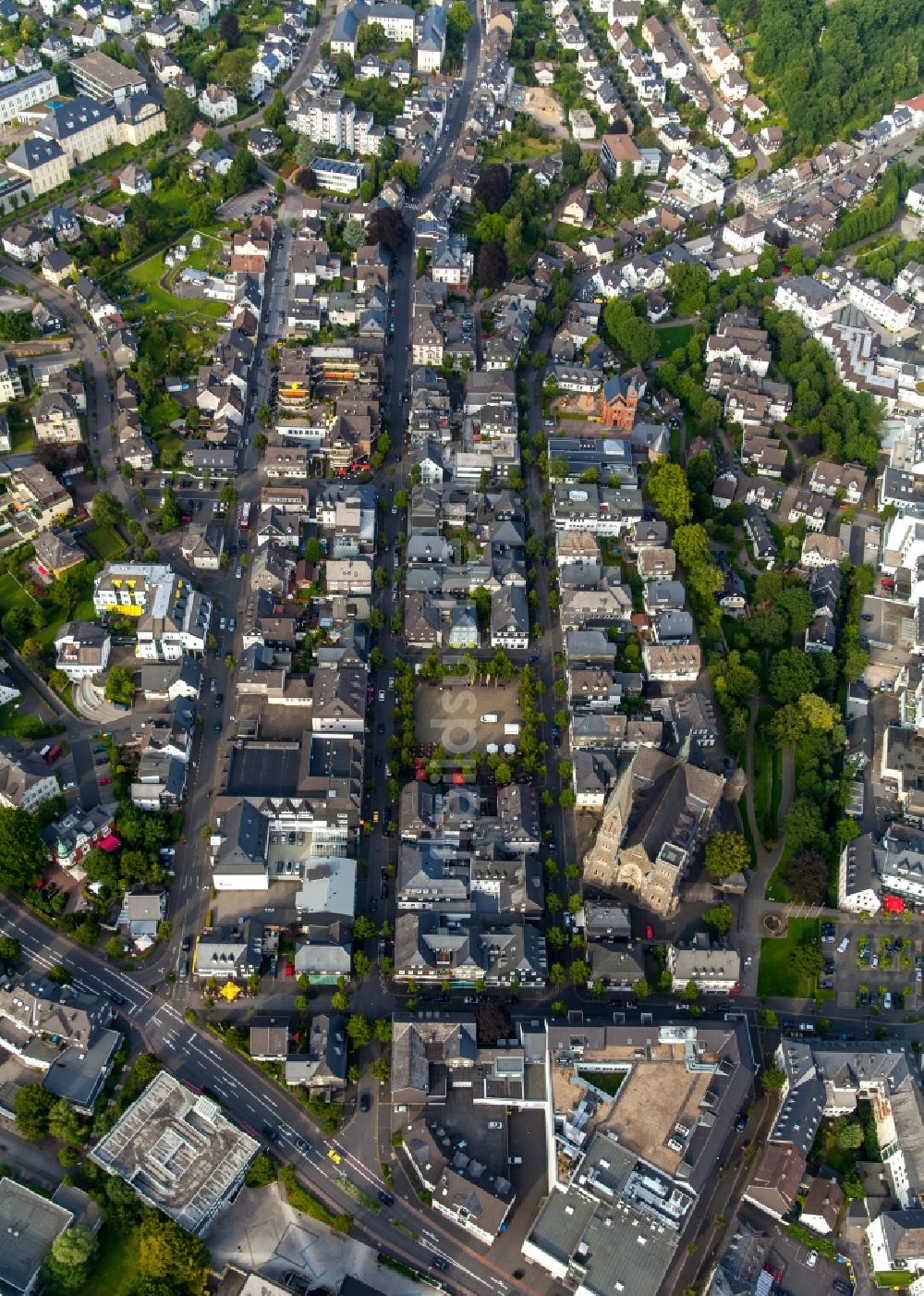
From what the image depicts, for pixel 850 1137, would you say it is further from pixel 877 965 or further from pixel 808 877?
pixel 808 877

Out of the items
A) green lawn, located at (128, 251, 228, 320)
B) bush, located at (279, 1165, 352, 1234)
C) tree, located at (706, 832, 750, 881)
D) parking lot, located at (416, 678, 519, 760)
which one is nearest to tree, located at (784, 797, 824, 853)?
tree, located at (706, 832, 750, 881)

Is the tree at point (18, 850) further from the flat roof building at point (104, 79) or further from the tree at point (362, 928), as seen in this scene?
the flat roof building at point (104, 79)

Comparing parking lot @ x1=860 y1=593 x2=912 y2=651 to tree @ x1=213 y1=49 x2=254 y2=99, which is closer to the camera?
parking lot @ x1=860 y1=593 x2=912 y2=651

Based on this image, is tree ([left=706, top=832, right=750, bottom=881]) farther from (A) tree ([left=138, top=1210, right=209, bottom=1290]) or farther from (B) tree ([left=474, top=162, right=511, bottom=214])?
(B) tree ([left=474, top=162, right=511, bottom=214])

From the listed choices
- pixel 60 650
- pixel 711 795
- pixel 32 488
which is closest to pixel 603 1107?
pixel 711 795

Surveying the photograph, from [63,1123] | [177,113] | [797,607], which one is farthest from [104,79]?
[63,1123]

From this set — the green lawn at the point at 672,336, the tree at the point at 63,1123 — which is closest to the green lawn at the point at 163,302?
the green lawn at the point at 672,336
